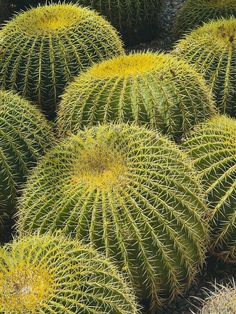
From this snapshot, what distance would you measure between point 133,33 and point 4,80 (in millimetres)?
2194

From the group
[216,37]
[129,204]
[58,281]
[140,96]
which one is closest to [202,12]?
[216,37]

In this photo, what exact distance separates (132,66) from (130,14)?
7.92 feet

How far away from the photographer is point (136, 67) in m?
3.94

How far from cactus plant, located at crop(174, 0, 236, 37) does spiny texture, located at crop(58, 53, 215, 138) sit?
1.67 m

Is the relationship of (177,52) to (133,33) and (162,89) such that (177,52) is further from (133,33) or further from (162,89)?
(133,33)

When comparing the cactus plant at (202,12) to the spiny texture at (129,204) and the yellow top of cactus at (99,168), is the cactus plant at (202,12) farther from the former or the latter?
the yellow top of cactus at (99,168)

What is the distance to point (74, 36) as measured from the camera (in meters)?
4.54

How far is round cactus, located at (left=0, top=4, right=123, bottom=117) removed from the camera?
449 centimetres

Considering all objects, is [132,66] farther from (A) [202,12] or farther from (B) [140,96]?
(A) [202,12]

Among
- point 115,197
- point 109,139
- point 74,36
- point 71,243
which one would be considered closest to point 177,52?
point 74,36

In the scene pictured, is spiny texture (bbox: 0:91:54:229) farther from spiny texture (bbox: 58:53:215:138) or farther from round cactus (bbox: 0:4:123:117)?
round cactus (bbox: 0:4:123:117)

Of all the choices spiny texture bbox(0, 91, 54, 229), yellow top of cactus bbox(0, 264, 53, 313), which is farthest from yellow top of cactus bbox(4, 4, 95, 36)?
yellow top of cactus bbox(0, 264, 53, 313)

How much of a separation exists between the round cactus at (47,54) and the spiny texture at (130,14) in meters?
1.50

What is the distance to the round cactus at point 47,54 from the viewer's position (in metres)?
4.49
